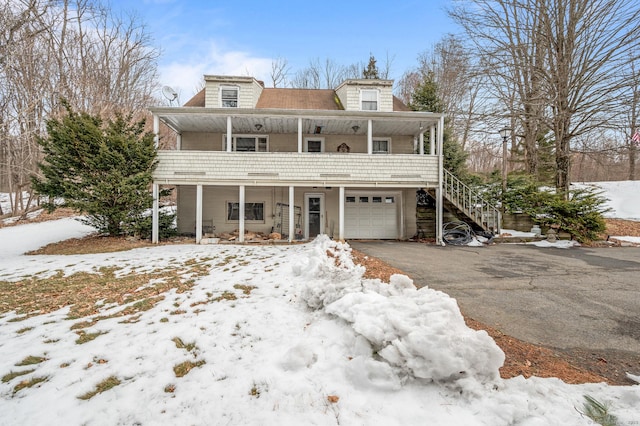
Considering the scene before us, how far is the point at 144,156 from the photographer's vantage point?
9.97 m

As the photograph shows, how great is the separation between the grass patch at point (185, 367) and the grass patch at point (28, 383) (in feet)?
3.69

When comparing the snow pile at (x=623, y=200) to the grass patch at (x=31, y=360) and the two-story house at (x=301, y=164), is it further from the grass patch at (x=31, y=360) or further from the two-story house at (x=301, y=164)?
the grass patch at (x=31, y=360)

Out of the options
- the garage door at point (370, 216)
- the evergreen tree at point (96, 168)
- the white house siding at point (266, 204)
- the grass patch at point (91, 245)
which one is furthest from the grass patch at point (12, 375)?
the garage door at point (370, 216)

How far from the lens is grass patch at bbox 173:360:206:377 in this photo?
2.53 meters

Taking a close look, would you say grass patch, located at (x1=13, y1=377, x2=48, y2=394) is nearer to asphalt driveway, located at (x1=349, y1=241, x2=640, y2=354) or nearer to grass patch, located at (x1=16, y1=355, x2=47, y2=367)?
grass patch, located at (x1=16, y1=355, x2=47, y2=367)

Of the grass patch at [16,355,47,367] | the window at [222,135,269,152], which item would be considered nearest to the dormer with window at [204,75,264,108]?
the window at [222,135,269,152]

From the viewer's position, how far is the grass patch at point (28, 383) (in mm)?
2396

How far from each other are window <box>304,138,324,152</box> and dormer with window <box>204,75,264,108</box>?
281 cm

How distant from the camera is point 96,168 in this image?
954cm

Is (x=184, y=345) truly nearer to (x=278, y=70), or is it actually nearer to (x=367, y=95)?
(x=367, y=95)

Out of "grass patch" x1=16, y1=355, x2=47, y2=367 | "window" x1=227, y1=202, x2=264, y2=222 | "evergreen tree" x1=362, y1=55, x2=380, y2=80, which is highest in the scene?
"evergreen tree" x1=362, y1=55, x2=380, y2=80

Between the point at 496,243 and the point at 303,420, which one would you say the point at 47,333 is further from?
the point at 496,243

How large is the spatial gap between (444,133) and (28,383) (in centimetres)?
1643

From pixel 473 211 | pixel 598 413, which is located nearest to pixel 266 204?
pixel 473 211
